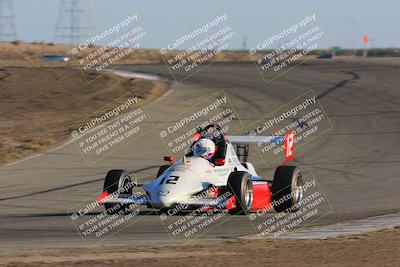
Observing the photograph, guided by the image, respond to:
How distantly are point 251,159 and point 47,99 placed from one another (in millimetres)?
15973

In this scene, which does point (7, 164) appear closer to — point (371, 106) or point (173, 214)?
point (173, 214)

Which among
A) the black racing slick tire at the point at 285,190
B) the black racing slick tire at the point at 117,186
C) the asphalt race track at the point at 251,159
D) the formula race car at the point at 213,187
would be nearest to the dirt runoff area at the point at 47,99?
the asphalt race track at the point at 251,159

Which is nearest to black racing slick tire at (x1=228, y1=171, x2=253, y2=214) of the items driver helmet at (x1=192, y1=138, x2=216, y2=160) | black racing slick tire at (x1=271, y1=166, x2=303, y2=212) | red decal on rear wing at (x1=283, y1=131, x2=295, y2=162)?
driver helmet at (x1=192, y1=138, x2=216, y2=160)

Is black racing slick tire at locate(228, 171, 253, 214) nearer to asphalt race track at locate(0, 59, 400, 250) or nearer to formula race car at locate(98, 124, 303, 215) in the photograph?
formula race car at locate(98, 124, 303, 215)

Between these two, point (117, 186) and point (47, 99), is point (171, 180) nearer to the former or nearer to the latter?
point (117, 186)

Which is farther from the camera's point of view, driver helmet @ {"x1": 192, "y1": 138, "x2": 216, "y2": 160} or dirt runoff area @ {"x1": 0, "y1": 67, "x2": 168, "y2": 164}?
dirt runoff area @ {"x1": 0, "y1": 67, "x2": 168, "y2": 164}

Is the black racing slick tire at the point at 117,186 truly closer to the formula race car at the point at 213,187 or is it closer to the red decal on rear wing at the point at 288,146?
the formula race car at the point at 213,187

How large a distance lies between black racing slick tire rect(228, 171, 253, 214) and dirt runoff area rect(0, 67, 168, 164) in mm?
11956

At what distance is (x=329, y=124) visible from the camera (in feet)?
102

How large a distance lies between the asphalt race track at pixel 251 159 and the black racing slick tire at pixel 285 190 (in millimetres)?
679

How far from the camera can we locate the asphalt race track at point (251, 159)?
48.4 ft

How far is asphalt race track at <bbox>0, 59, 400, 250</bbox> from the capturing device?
14750 mm

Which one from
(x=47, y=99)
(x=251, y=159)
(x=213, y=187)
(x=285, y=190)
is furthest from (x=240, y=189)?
(x=47, y=99)

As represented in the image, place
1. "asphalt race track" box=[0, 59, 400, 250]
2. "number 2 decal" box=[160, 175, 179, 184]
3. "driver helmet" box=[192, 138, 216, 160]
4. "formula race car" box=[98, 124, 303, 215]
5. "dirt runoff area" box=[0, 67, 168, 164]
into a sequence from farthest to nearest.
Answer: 1. "dirt runoff area" box=[0, 67, 168, 164]
2. "driver helmet" box=[192, 138, 216, 160]
3. "number 2 decal" box=[160, 175, 179, 184]
4. "formula race car" box=[98, 124, 303, 215]
5. "asphalt race track" box=[0, 59, 400, 250]
